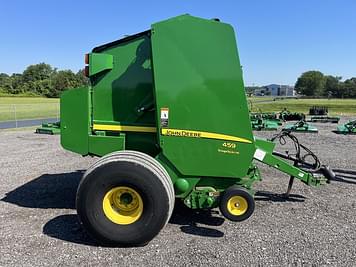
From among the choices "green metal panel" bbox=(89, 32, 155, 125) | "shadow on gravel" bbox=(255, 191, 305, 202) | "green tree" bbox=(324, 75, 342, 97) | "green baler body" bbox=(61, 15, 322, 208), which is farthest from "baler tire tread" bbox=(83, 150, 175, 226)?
"green tree" bbox=(324, 75, 342, 97)

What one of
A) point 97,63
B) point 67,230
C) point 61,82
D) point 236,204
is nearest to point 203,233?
point 236,204

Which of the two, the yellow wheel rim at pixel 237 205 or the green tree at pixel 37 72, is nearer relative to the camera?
the yellow wheel rim at pixel 237 205

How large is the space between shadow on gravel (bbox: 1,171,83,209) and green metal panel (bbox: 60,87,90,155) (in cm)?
104

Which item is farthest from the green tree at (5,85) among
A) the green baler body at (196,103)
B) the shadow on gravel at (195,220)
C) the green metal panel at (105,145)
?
the green baler body at (196,103)

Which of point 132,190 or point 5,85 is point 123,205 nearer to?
point 132,190

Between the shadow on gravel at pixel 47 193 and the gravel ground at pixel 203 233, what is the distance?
15 millimetres

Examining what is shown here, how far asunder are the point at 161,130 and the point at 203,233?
53.8 inches

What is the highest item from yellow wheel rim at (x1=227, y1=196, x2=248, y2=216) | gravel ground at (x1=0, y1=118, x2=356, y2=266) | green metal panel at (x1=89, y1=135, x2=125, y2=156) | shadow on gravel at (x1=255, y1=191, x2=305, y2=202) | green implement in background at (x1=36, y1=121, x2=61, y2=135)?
green metal panel at (x1=89, y1=135, x2=125, y2=156)

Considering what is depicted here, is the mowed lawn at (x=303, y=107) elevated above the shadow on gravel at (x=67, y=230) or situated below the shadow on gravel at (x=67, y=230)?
above

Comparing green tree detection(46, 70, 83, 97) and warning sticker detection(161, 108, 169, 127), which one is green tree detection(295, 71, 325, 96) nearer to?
green tree detection(46, 70, 83, 97)

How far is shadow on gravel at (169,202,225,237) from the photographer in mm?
4215

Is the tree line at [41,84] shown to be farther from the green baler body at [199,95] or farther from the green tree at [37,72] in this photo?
the green baler body at [199,95]

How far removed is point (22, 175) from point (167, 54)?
465 centimetres

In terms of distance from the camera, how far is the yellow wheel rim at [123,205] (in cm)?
386
